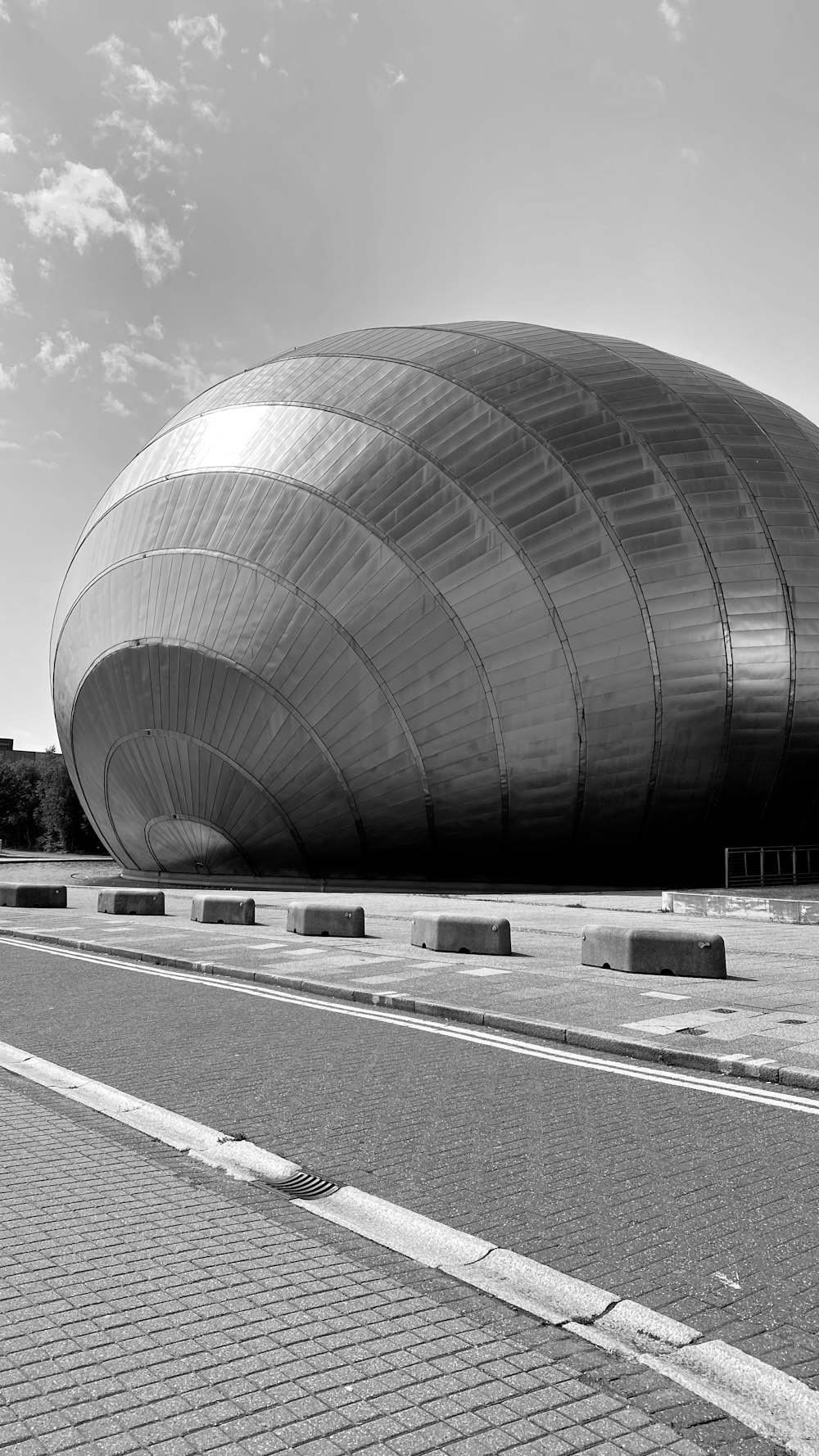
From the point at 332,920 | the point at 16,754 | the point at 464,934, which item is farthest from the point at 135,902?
the point at 16,754

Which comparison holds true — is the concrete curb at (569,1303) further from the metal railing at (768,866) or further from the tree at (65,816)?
the tree at (65,816)

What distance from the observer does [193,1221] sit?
14.9 ft

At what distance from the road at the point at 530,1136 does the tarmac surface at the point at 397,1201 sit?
0.06 feet

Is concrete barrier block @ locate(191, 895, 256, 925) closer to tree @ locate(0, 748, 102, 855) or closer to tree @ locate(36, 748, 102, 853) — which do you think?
tree @ locate(0, 748, 102, 855)

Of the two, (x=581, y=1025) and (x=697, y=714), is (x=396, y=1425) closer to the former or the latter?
(x=581, y=1025)

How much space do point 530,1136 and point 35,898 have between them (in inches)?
880

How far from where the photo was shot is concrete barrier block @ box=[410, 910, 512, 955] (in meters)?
14.6

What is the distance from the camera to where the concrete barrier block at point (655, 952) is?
39.7 ft

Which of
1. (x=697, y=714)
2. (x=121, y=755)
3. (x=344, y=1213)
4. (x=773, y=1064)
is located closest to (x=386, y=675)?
(x=697, y=714)

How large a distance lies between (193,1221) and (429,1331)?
142cm

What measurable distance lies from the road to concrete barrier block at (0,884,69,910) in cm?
1665

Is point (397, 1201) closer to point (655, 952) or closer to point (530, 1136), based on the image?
point (530, 1136)

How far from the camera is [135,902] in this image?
2266 centimetres

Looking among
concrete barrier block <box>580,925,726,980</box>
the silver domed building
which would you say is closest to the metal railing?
the silver domed building
